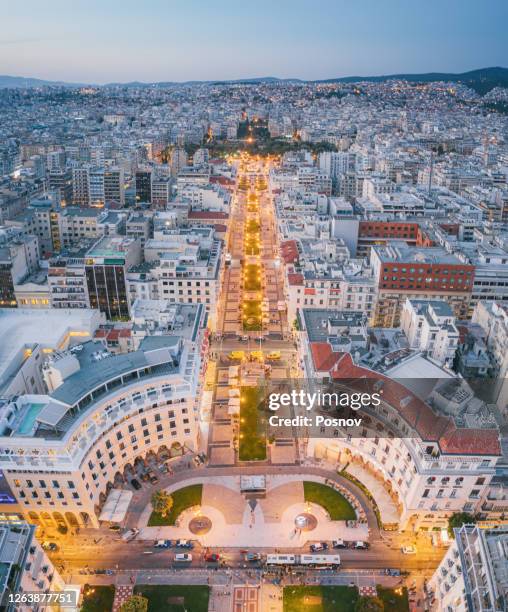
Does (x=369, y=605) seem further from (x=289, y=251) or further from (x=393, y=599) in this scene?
(x=289, y=251)

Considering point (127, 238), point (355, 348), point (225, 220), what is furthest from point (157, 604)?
point (225, 220)

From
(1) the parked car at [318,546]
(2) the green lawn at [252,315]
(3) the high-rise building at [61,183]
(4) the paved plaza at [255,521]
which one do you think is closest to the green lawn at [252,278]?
(2) the green lawn at [252,315]

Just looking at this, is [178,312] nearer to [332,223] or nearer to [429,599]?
[429,599]

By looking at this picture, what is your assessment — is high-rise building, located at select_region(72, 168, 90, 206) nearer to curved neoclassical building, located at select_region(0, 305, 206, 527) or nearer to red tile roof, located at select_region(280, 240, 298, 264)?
red tile roof, located at select_region(280, 240, 298, 264)

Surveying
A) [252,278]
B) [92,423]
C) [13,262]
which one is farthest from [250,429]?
[13,262]

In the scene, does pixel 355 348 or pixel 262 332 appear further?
pixel 262 332

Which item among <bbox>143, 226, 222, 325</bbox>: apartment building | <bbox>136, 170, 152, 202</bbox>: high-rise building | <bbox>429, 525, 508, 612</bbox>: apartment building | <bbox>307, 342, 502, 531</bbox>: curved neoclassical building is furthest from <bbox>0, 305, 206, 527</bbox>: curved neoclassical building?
<bbox>136, 170, 152, 202</bbox>: high-rise building
